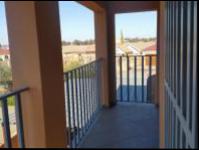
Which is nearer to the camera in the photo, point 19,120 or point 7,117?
point 7,117

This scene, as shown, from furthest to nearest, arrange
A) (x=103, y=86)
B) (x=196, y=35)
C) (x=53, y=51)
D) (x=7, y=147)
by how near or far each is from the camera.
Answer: (x=103, y=86) → (x=53, y=51) → (x=7, y=147) → (x=196, y=35)

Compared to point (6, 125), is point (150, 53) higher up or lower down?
higher up

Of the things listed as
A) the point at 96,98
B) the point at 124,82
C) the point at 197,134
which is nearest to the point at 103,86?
the point at 96,98

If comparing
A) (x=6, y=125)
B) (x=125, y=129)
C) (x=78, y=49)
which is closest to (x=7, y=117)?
(x=6, y=125)

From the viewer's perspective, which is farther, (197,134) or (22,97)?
(22,97)

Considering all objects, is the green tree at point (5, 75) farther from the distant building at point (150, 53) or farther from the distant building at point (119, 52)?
the distant building at point (150, 53)

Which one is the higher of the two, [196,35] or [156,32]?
[156,32]

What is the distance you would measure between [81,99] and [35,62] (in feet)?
4.46

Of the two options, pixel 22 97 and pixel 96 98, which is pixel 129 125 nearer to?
pixel 96 98

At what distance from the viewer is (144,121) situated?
10.1ft

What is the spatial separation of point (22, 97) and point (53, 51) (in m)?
0.43

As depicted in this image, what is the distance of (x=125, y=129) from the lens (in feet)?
9.21

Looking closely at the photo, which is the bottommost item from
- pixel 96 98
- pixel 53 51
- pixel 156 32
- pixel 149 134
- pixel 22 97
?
pixel 149 134

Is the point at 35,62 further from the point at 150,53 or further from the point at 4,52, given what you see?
the point at 150,53
